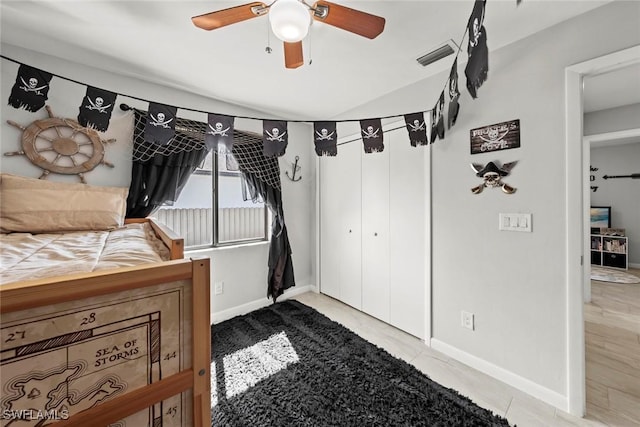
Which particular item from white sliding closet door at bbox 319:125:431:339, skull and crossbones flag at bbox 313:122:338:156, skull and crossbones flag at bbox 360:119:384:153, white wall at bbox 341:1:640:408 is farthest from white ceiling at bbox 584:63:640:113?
skull and crossbones flag at bbox 313:122:338:156

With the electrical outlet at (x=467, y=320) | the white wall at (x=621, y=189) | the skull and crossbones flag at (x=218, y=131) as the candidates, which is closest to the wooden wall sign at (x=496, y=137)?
the electrical outlet at (x=467, y=320)

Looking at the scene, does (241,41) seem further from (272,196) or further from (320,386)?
(320,386)

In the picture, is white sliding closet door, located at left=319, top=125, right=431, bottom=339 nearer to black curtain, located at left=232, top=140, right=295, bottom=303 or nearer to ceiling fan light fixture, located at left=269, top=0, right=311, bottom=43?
black curtain, located at left=232, top=140, right=295, bottom=303

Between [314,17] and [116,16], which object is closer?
[314,17]

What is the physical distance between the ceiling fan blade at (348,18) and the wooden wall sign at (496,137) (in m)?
1.14

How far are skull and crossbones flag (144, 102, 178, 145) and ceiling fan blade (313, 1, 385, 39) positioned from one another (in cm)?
129

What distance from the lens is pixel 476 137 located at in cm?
189

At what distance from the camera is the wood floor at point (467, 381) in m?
1.44

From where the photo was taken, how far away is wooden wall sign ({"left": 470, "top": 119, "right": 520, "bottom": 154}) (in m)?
1.71

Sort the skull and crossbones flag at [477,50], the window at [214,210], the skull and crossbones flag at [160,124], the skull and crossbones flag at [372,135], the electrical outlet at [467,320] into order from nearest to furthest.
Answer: the skull and crossbones flag at [477,50], the skull and crossbones flag at [160,124], the electrical outlet at [467,320], the skull and crossbones flag at [372,135], the window at [214,210]

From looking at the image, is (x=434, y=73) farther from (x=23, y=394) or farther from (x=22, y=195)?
(x=22, y=195)

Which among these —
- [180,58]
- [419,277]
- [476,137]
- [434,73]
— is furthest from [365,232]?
[180,58]

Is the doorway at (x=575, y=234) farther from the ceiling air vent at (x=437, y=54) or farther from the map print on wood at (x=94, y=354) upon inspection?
the map print on wood at (x=94, y=354)

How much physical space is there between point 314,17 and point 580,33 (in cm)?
162
